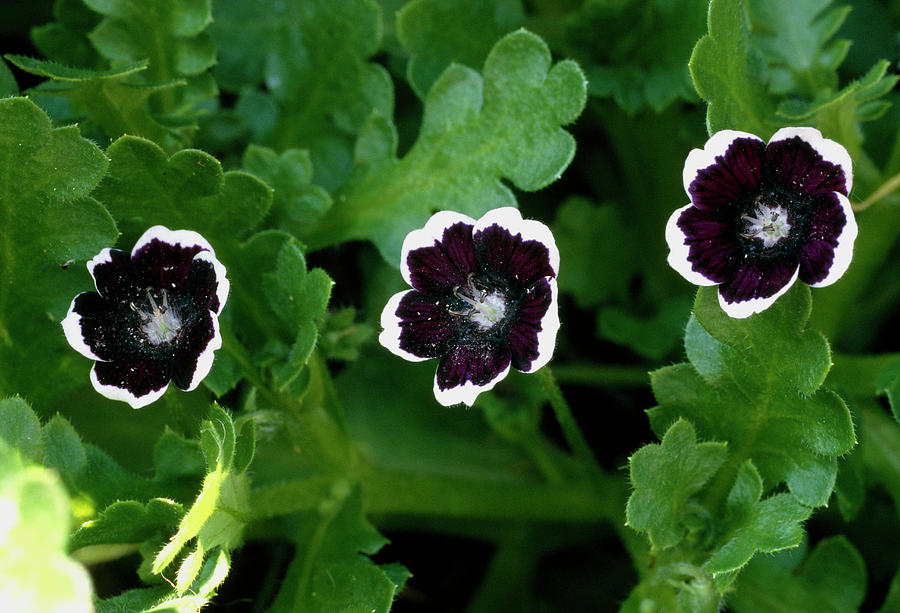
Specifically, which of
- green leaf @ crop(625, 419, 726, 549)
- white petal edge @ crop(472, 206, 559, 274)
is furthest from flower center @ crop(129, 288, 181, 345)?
green leaf @ crop(625, 419, 726, 549)

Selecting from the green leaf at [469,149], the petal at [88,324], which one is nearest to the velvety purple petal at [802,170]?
the green leaf at [469,149]

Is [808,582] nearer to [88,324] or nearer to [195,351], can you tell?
[195,351]

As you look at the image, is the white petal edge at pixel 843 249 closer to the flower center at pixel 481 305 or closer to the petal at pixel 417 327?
the flower center at pixel 481 305

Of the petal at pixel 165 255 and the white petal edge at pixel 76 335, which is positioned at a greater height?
the petal at pixel 165 255

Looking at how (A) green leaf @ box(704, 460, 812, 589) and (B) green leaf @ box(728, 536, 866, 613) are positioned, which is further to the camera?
(B) green leaf @ box(728, 536, 866, 613)

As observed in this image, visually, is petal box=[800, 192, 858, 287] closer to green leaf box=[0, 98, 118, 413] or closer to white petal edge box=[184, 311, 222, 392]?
white petal edge box=[184, 311, 222, 392]

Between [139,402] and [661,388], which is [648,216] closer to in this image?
[661,388]

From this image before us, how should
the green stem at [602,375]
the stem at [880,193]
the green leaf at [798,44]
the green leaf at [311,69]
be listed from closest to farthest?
the stem at [880,193] → the green leaf at [798,44] → the green leaf at [311,69] → the green stem at [602,375]

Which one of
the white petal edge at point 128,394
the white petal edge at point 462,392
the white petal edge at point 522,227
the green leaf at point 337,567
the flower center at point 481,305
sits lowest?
the green leaf at point 337,567
